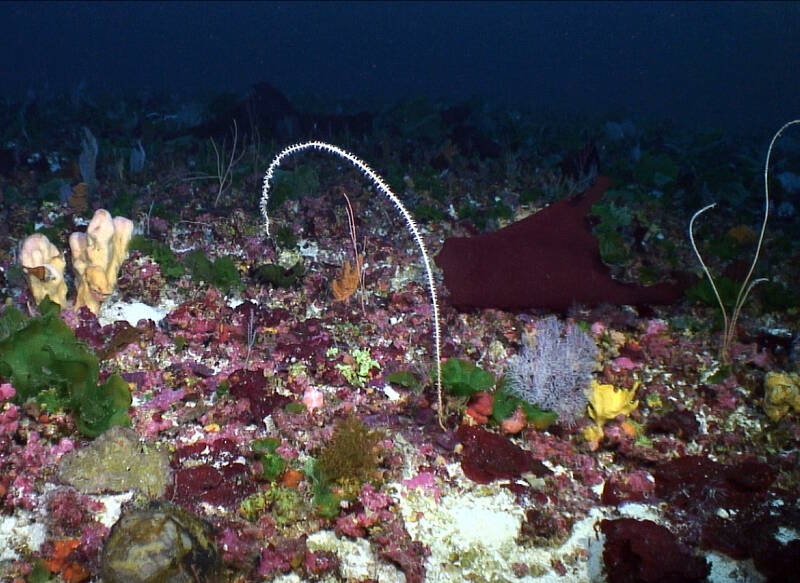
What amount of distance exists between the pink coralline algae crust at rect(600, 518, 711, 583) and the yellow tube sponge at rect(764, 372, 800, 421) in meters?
Result: 1.80

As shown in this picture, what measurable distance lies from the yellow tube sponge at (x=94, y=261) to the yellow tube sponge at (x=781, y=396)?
6.05 metres

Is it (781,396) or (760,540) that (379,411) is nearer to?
(760,540)

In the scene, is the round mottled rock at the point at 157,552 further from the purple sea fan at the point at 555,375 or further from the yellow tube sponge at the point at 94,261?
the yellow tube sponge at the point at 94,261

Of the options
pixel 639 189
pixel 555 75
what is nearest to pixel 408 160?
pixel 639 189

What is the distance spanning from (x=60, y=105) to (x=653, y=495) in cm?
1724

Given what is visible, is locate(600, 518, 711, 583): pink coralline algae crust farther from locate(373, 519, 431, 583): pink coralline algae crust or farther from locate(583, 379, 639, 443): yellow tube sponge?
locate(373, 519, 431, 583): pink coralline algae crust

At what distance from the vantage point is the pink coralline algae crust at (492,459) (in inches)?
154

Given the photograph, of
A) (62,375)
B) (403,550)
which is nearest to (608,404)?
(403,550)

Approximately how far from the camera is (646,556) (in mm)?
3189

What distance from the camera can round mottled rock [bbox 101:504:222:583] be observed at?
9.01 ft

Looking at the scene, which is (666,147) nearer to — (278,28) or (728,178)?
(728,178)

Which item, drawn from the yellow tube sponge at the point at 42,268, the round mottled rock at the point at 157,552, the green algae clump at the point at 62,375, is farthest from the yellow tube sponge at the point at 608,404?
the yellow tube sponge at the point at 42,268

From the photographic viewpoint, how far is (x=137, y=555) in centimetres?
276

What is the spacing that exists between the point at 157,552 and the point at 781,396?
4.62m
